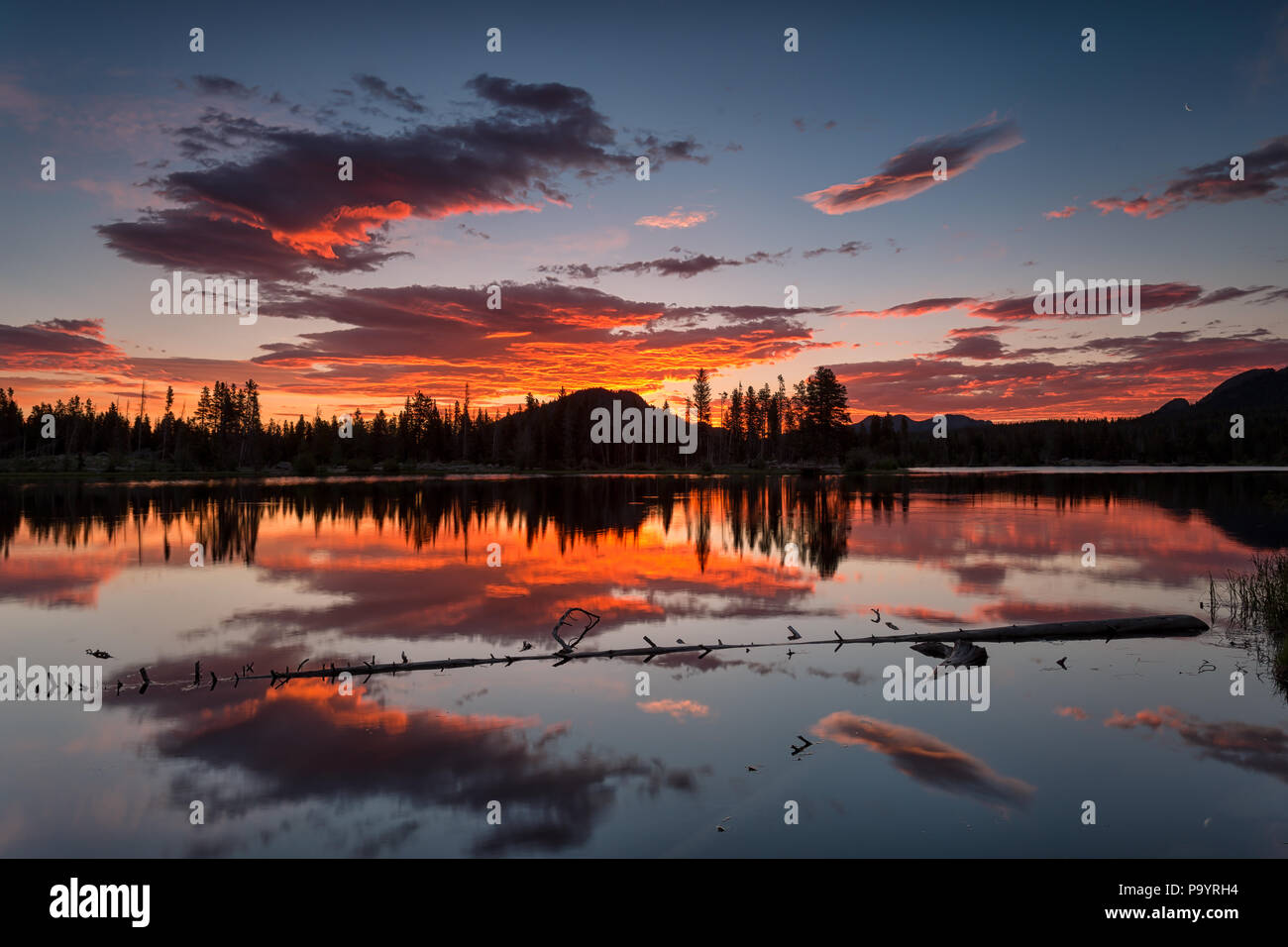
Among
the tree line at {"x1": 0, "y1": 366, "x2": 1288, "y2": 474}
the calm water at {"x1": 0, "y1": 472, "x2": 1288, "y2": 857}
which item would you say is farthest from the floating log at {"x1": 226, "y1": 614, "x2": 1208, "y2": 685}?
the tree line at {"x1": 0, "y1": 366, "x2": 1288, "y2": 474}

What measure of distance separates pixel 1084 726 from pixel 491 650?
11147mm

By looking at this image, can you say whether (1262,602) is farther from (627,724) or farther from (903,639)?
(627,724)

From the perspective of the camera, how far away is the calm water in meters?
7.86

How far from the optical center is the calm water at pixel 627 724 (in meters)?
7.86

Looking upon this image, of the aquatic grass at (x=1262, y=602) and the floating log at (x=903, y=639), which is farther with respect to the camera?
the aquatic grass at (x=1262, y=602)

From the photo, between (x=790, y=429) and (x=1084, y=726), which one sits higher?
(x=790, y=429)

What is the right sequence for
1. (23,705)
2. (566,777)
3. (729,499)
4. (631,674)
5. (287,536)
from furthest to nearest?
(729,499) < (287,536) < (631,674) < (23,705) < (566,777)

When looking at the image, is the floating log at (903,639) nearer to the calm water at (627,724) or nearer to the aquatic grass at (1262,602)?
the calm water at (627,724)

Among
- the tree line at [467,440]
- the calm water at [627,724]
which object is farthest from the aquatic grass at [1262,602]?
the tree line at [467,440]

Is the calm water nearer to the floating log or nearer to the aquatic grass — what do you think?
the floating log

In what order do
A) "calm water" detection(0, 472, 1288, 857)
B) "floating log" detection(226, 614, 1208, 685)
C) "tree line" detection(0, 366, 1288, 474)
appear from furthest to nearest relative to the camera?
"tree line" detection(0, 366, 1288, 474) < "floating log" detection(226, 614, 1208, 685) < "calm water" detection(0, 472, 1288, 857)

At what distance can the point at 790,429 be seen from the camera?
183 metres
